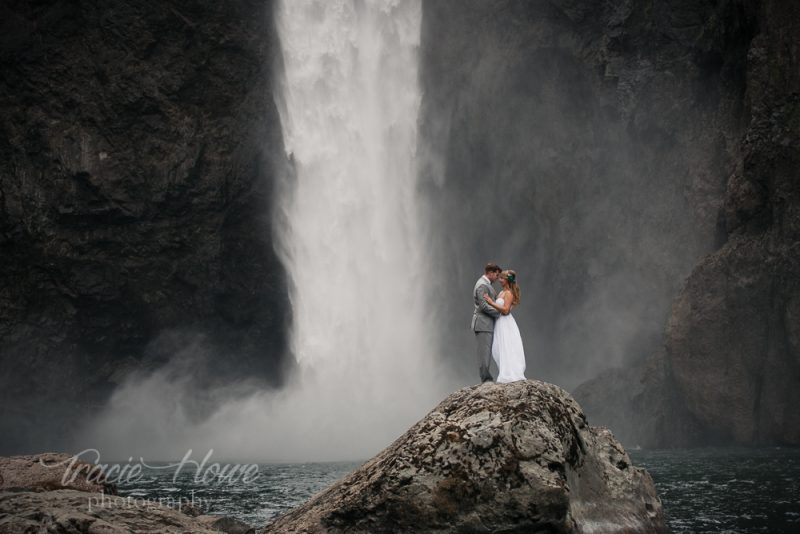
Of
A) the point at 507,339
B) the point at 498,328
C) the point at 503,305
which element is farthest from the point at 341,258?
the point at 507,339

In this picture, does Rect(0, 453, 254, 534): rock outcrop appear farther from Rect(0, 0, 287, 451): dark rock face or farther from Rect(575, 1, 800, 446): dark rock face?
Rect(0, 0, 287, 451): dark rock face

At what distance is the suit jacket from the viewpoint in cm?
1207

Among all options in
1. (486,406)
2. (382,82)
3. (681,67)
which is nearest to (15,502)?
(486,406)

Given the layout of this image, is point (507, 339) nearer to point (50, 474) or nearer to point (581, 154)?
point (50, 474)

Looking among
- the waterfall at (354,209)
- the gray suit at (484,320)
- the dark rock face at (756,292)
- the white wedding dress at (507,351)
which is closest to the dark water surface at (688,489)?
the dark rock face at (756,292)

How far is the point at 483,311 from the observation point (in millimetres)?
12219

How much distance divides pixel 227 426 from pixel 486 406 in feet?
114

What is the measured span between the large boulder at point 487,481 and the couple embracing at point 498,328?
1707 mm

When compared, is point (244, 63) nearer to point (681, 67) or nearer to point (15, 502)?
point (681, 67)

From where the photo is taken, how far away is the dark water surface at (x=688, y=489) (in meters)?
13.5

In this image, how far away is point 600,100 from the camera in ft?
134

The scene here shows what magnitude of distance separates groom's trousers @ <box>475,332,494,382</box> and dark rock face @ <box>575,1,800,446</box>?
18948 mm

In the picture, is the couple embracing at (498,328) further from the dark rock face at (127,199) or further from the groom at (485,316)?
the dark rock face at (127,199)

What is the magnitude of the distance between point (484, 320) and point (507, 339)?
1.68ft
